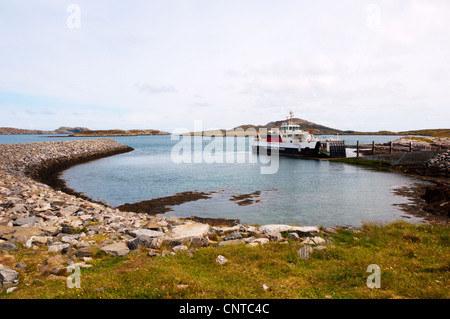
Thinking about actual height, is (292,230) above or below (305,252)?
below

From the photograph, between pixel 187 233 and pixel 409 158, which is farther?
pixel 409 158

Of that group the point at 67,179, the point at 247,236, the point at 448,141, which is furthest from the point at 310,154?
the point at 247,236

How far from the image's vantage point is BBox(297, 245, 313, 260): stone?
8812 millimetres

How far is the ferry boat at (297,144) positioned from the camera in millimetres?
60562

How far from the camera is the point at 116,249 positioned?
370 inches

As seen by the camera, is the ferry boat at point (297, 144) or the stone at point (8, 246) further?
the ferry boat at point (297, 144)

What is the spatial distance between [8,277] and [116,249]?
3.00 m

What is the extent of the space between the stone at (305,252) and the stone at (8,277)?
8002 mm

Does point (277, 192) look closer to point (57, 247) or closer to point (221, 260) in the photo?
point (221, 260)

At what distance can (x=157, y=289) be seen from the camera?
21.2 feet

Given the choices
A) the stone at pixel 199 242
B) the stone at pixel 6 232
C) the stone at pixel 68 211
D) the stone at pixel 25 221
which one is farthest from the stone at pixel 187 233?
the stone at pixel 68 211

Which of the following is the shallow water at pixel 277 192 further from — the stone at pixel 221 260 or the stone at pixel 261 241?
the stone at pixel 221 260

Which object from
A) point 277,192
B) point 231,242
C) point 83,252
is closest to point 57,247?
point 83,252
